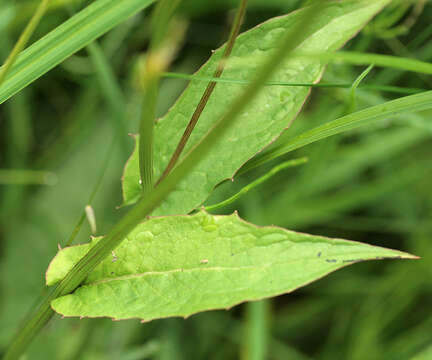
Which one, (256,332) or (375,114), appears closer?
(375,114)

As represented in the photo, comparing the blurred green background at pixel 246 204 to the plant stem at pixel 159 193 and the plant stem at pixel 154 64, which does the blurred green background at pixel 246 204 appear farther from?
the plant stem at pixel 154 64

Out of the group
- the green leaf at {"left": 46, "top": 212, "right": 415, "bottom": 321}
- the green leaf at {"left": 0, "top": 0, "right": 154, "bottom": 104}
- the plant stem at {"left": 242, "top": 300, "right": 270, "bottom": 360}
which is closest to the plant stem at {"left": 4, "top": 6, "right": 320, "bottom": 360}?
the green leaf at {"left": 46, "top": 212, "right": 415, "bottom": 321}

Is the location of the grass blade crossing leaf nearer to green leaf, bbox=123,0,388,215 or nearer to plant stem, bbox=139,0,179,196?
green leaf, bbox=123,0,388,215

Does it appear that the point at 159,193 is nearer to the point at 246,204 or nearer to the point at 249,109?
the point at 249,109

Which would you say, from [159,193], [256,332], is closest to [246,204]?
[256,332]

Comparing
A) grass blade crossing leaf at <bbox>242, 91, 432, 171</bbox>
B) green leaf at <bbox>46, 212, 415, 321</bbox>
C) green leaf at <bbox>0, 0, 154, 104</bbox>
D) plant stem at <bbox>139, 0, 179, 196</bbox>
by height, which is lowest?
green leaf at <bbox>46, 212, 415, 321</bbox>

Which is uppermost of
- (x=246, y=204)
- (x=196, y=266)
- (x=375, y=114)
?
(x=246, y=204)

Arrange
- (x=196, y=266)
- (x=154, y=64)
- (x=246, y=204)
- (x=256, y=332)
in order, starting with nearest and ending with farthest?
(x=154, y=64) → (x=196, y=266) → (x=256, y=332) → (x=246, y=204)

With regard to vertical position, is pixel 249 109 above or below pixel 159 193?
above
